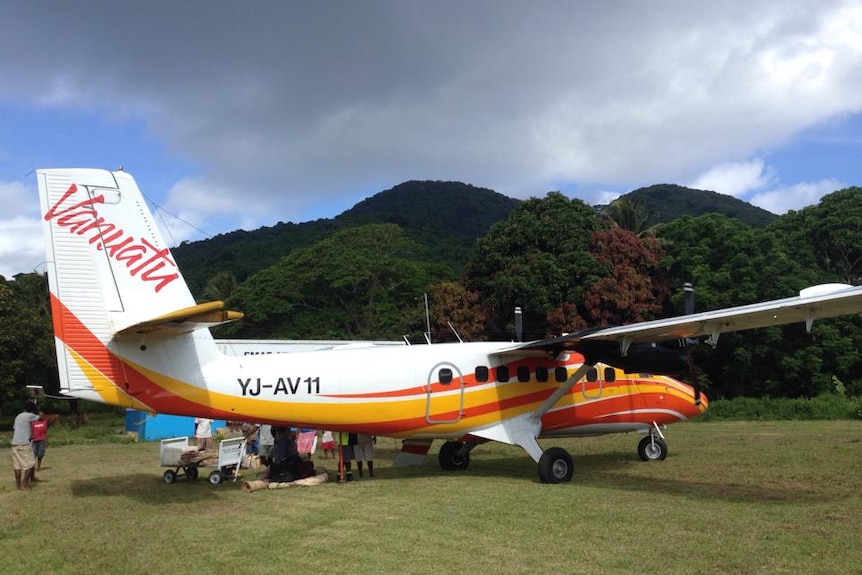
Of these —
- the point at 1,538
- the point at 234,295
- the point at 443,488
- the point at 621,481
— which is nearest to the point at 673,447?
the point at 621,481

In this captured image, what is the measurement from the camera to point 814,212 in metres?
38.9

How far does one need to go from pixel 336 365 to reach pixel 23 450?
6.20 meters

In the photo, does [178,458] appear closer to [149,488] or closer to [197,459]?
[197,459]

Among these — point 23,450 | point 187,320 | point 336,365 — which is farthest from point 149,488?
point 187,320

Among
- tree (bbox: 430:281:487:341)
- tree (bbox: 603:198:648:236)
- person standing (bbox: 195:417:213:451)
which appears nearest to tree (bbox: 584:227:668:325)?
tree (bbox: 430:281:487:341)

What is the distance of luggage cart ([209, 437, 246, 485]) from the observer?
1276 centimetres

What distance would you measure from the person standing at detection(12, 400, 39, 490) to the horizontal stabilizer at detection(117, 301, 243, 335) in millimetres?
4378

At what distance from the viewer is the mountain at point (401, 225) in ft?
189

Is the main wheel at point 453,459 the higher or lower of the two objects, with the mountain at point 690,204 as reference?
lower

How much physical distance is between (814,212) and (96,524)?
136 ft

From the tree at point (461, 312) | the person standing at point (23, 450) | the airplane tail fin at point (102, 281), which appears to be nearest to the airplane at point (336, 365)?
the airplane tail fin at point (102, 281)

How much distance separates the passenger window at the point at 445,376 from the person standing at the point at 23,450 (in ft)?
26.0

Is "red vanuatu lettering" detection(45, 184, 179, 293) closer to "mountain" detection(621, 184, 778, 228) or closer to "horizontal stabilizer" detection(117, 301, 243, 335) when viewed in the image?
"horizontal stabilizer" detection(117, 301, 243, 335)

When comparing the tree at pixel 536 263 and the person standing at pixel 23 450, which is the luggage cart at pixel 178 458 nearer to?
the person standing at pixel 23 450
